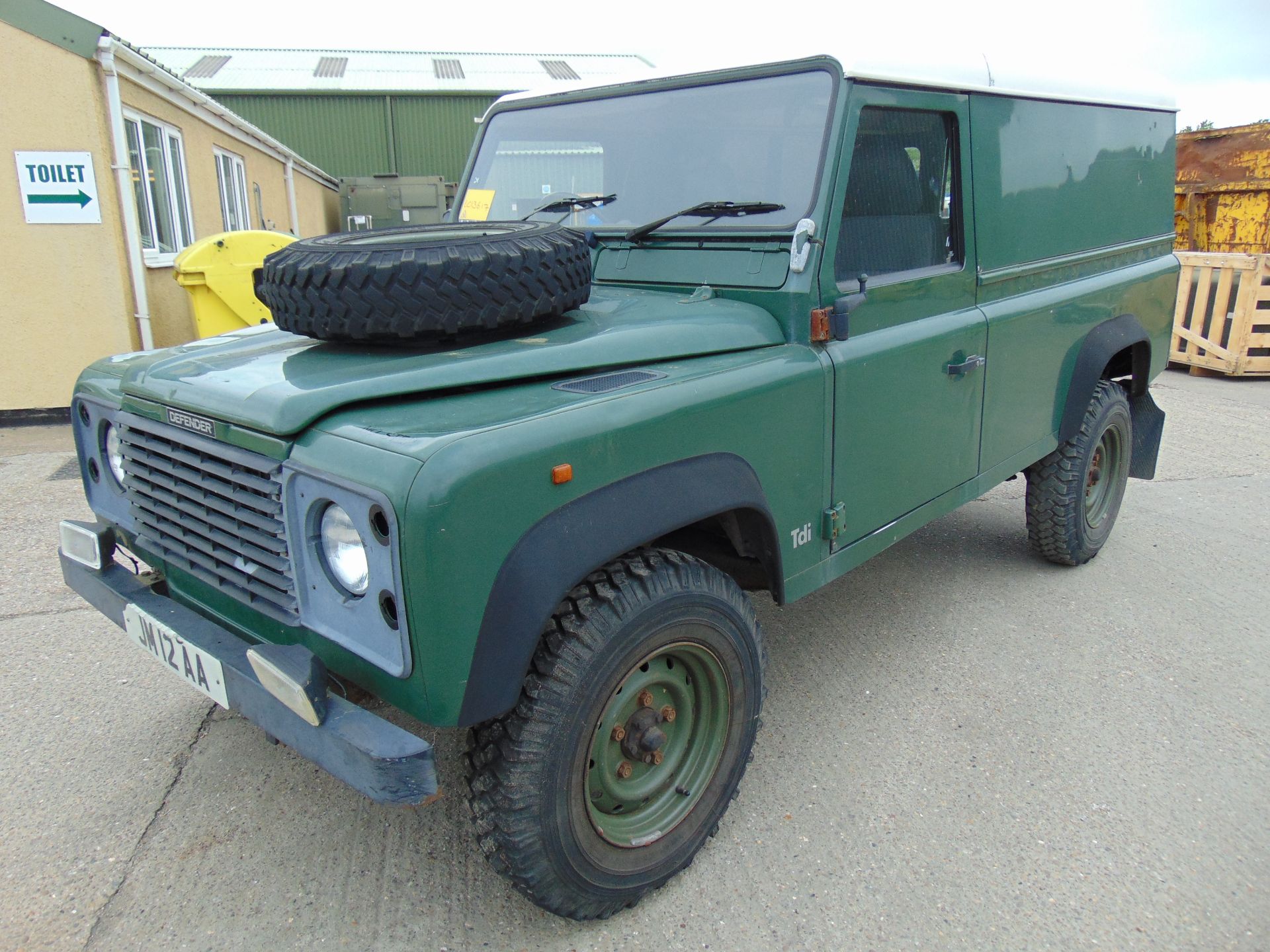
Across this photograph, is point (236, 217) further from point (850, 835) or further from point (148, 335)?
point (850, 835)

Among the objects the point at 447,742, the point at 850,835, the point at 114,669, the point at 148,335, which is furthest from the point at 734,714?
the point at 148,335

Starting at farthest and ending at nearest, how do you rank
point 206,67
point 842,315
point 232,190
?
point 206,67 < point 232,190 < point 842,315

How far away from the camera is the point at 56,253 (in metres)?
7.68

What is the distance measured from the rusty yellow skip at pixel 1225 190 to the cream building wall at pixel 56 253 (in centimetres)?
1134

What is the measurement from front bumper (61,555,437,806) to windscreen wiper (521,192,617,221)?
177 cm

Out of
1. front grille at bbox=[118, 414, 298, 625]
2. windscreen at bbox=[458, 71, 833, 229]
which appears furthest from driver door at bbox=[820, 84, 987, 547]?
front grille at bbox=[118, 414, 298, 625]

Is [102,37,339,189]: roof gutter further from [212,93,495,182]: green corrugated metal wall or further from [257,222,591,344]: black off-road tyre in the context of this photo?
[212,93,495,182]: green corrugated metal wall

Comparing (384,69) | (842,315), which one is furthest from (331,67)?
(842,315)

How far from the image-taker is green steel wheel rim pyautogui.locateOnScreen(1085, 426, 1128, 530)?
14.8ft

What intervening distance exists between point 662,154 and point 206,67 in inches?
1134

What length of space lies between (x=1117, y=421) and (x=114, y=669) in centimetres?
462

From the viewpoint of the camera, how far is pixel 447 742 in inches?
119

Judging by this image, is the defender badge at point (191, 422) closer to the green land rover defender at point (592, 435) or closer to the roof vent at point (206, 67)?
the green land rover defender at point (592, 435)

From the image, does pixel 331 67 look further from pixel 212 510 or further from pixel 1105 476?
pixel 212 510
